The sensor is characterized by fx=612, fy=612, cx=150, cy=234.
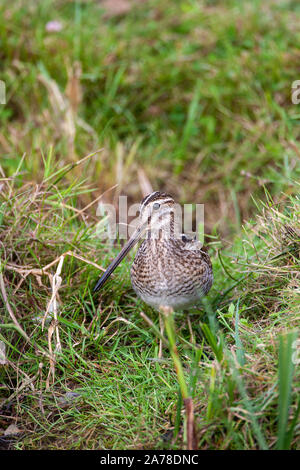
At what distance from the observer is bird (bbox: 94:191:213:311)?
325cm

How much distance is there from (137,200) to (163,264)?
1.78 meters

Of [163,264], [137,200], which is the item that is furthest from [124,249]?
[137,200]

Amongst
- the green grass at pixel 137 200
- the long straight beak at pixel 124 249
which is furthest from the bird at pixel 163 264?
the green grass at pixel 137 200

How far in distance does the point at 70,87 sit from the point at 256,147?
1.60 meters

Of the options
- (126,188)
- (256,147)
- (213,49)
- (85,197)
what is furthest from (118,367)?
(213,49)

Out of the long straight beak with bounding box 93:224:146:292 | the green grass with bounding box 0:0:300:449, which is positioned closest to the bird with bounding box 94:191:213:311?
the long straight beak with bounding box 93:224:146:292

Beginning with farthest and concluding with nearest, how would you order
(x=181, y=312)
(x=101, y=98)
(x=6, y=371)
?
(x=101, y=98), (x=181, y=312), (x=6, y=371)

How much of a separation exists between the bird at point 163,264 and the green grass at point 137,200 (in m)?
0.15

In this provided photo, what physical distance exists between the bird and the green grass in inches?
5.9

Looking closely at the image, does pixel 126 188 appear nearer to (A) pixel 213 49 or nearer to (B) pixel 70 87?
(B) pixel 70 87

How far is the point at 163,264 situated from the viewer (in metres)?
3.30

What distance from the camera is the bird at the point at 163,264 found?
128 inches

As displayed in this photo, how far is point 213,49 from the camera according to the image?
221 inches

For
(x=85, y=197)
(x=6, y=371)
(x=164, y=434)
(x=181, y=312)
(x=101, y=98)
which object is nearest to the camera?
(x=164, y=434)
